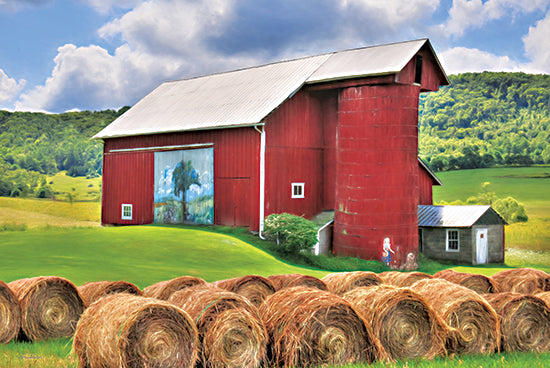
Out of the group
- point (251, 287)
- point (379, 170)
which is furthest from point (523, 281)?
point (379, 170)

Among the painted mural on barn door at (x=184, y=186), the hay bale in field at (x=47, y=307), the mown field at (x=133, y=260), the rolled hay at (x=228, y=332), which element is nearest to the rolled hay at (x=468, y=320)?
the mown field at (x=133, y=260)

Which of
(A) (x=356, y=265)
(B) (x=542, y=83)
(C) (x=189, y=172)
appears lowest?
(A) (x=356, y=265)

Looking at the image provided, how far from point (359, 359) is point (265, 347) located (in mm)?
1344

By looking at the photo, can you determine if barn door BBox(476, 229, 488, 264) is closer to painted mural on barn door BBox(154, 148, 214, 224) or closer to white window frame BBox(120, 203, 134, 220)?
painted mural on barn door BBox(154, 148, 214, 224)

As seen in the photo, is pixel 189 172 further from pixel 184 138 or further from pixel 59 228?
pixel 59 228

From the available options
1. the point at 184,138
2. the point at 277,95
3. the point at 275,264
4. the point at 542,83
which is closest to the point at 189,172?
the point at 184,138

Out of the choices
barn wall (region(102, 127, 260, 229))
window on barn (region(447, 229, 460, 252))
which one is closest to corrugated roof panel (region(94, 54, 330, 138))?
barn wall (region(102, 127, 260, 229))

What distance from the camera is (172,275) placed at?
1906 cm

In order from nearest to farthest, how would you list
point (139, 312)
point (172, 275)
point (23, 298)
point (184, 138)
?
point (139, 312)
point (23, 298)
point (172, 275)
point (184, 138)

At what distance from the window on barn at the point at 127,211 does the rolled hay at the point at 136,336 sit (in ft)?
90.0

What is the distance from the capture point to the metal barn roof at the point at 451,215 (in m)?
29.5

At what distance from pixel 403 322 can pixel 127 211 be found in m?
28.0

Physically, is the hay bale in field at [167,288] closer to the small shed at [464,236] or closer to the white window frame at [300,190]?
the white window frame at [300,190]

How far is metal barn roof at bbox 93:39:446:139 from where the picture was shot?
2814cm
